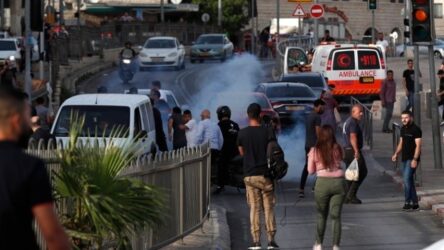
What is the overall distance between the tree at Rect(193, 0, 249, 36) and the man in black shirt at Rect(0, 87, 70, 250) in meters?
92.2

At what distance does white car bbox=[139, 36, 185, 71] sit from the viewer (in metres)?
54.7

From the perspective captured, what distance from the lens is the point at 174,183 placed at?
14.4 m

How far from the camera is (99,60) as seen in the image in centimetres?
6025

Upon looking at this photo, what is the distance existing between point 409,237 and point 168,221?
419 cm

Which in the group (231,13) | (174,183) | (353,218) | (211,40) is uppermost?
(231,13)

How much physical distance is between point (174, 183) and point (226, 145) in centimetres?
762

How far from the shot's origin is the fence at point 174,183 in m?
12.2

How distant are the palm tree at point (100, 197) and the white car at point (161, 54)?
43.5 m

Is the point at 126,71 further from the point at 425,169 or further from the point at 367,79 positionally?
the point at 425,169

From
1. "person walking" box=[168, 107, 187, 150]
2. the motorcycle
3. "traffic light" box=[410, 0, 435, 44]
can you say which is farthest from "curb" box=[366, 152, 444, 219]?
the motorcycle

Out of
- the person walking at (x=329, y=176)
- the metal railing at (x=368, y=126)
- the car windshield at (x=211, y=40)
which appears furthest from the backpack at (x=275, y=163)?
the car windshield at (x=211, y=40)

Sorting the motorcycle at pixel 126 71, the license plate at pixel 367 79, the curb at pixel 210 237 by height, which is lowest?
the curb at pixel 210 237

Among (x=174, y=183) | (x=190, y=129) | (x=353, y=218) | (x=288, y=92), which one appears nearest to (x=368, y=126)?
(x=288, y=92)

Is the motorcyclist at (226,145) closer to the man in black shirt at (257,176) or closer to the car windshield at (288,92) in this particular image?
the man in black shirt at (257,176)
